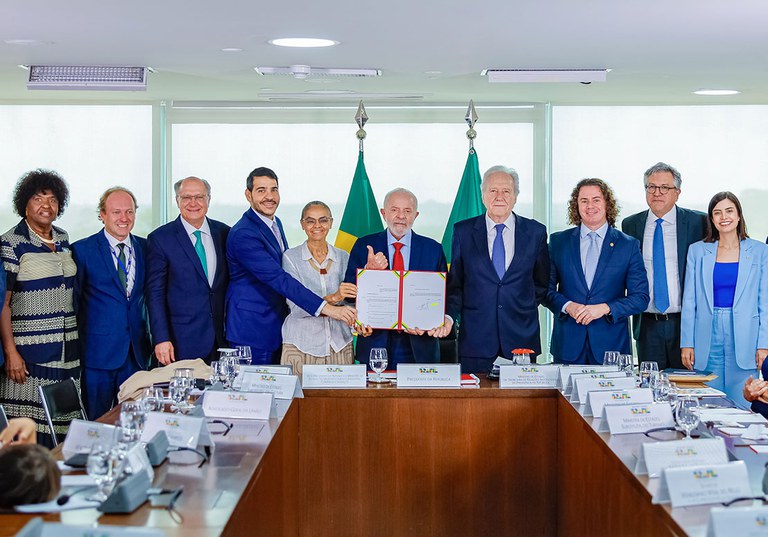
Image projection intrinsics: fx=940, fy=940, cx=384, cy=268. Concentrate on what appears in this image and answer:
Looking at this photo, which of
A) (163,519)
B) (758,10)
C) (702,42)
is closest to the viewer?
(163,519)

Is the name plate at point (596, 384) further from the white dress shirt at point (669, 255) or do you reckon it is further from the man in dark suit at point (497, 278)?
the white dress shirt at point (669, 255)

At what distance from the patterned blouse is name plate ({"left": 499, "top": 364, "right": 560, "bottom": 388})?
2.69 m

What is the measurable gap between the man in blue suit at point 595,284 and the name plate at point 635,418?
1817mm

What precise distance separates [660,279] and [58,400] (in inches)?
150

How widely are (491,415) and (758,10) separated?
242cm

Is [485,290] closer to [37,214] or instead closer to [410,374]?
[410,374]

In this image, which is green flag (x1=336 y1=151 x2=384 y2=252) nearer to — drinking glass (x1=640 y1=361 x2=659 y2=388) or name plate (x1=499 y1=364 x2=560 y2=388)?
name plate (x1=499 y1=364 x2=560 y2=388)

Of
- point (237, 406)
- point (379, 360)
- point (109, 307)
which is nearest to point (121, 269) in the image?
point (109, 307)

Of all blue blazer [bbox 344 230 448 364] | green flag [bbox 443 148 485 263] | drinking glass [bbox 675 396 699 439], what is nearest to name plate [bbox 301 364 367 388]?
blue blazer [bbox 344 230 448 364]

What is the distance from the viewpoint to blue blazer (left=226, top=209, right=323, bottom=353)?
18.7 feet

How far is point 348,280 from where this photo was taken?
5.66m

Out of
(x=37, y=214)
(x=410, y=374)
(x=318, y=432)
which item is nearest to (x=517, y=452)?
(x=410, y=374)

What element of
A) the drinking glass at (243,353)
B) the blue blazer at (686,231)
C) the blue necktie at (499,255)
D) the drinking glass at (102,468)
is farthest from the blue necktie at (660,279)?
the drinking glass at (102,468)

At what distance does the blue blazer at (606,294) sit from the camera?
18.5ft
